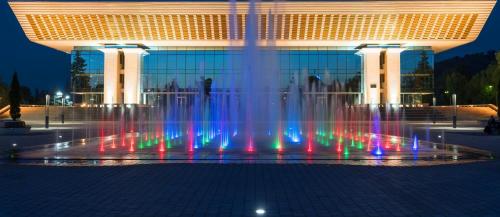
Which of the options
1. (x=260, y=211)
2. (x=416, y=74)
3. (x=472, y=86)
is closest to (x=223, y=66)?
(x=416, y=74)

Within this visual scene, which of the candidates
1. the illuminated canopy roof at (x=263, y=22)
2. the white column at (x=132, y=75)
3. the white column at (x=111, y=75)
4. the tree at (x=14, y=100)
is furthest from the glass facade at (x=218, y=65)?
the tree at (x=14, y=100)

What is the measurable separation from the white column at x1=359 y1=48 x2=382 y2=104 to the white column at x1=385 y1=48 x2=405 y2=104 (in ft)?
3.78

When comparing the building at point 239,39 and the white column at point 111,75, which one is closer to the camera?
the building at point 239,39

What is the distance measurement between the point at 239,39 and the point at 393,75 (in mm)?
18928

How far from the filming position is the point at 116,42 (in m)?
56.3

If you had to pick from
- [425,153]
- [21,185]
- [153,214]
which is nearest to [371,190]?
[153,214]

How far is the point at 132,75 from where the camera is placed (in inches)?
2296

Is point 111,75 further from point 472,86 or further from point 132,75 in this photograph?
point 472,86

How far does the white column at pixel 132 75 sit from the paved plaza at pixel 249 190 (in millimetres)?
47665

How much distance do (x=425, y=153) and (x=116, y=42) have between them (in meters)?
47.4

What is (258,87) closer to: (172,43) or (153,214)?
(153,214)

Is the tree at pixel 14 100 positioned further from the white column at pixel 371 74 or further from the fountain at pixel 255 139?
the white column at pixel 371 74

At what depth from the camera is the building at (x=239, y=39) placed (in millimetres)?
51562

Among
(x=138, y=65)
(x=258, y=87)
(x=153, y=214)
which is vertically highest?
(x=138, y=65)
